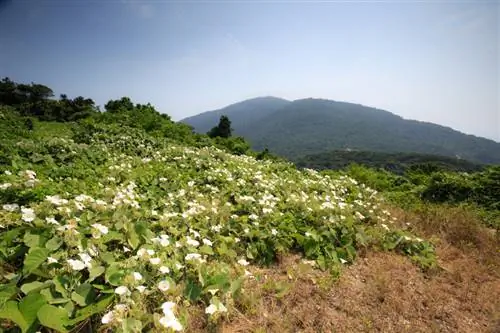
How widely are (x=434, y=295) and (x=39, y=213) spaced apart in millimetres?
5852

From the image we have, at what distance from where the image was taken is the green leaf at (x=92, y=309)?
2.79m

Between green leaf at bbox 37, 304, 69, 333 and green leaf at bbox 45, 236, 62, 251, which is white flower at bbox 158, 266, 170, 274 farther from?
green leaf at bbox 45, 236, 62, 251

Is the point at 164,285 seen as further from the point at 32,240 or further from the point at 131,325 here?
the point at 32,240

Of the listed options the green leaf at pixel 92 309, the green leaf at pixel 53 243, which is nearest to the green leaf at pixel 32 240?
the green leaf at pixel 53 243

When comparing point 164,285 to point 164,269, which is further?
point 164,269

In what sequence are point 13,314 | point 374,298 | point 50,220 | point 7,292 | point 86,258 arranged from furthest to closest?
1. point 374,298
2. point 50,220
3. point 86,258
4. point 7,292
5. point 13,314

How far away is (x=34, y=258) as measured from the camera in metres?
3.34

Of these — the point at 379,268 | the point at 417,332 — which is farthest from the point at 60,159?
the point at 417,332

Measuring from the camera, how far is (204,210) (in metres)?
5.72

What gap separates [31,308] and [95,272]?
0.68 m

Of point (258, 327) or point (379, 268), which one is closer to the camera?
point (258, 327)

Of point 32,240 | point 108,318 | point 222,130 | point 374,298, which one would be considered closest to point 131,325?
point 108,318

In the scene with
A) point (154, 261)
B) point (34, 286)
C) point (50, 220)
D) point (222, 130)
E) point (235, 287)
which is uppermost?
point (222, 130)

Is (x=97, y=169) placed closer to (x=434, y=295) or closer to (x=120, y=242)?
(x=120, y=242)
